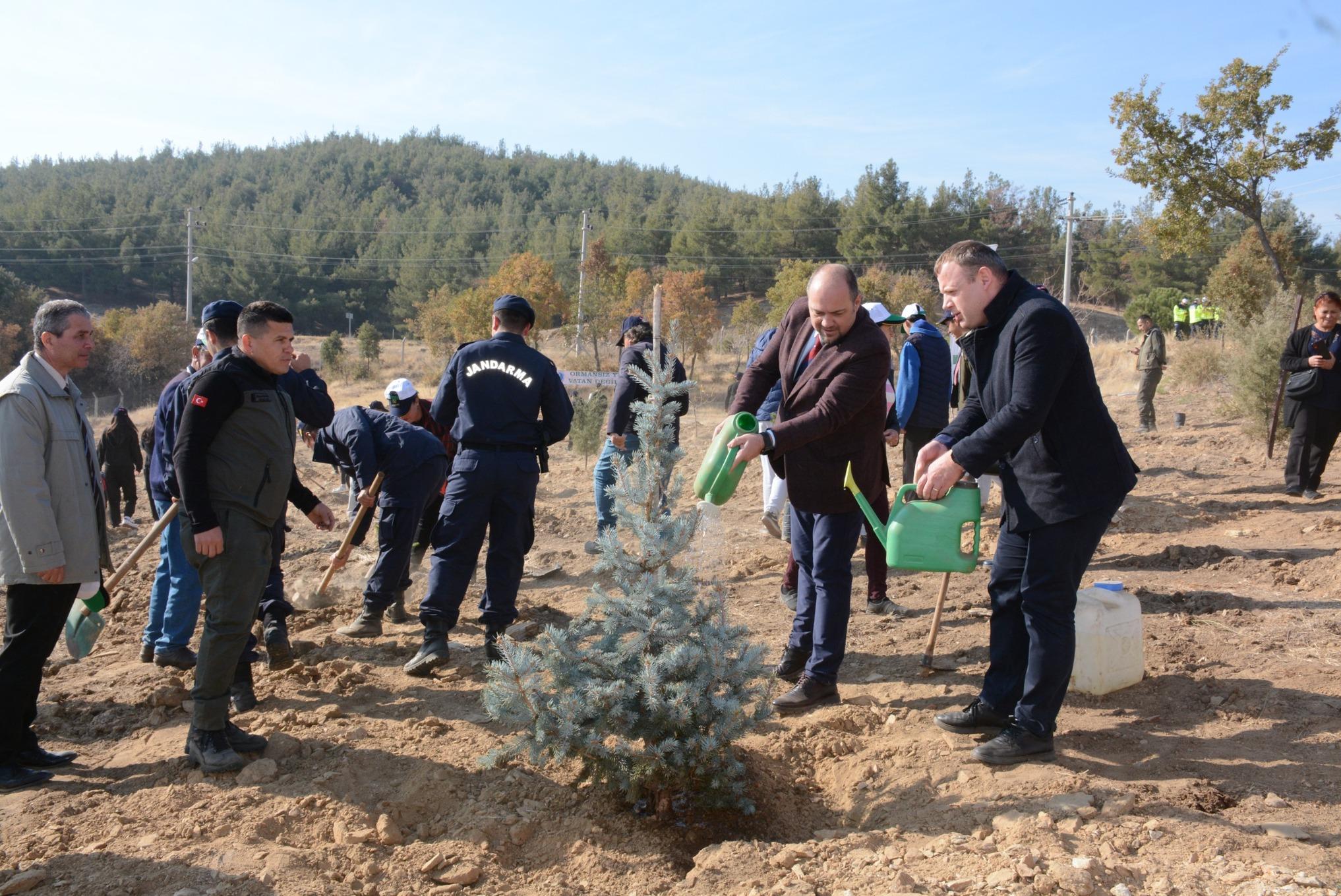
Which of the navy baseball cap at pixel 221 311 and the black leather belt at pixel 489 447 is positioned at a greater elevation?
the navy baseball cap at pixel 221 311

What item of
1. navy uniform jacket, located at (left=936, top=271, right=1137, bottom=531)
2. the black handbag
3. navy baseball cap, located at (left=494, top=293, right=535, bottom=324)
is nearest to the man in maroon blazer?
navy uniform jacket, located at (left=936, top=271, right=1137, bottom=531)

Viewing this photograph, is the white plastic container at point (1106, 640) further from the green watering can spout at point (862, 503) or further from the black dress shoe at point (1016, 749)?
the green watering can spout at point (862, 503)

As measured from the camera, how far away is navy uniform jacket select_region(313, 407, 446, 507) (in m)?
5.67

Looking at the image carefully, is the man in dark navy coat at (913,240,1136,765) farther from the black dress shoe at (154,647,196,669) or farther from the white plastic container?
the black dress shoe at (154,647,196,669)

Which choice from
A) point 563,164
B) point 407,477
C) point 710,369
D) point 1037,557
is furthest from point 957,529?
Answer: point 563,164

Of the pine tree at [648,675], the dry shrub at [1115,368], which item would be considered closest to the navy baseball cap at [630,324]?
the pine tree at [648,675]

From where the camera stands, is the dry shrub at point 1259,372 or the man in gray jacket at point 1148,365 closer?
the dry shrub at point 1259,372

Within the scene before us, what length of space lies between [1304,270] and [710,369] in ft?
95.7

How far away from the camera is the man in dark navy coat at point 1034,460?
3.35 metres

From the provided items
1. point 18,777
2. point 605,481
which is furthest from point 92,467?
point 605,481

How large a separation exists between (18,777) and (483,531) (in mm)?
2175

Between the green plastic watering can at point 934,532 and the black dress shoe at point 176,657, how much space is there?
12.5ft

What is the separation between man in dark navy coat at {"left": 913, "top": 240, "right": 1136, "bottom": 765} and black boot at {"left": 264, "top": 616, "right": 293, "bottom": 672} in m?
3.54

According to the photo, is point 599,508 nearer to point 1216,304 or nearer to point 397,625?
point 397,625
